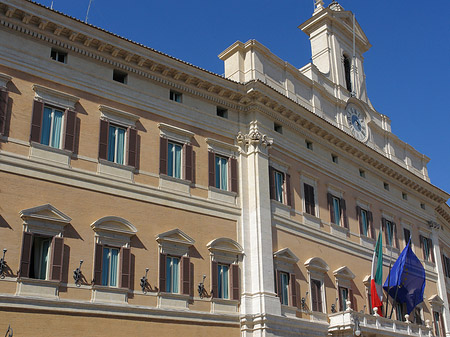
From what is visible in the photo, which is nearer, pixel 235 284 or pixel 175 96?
pixel 235 284

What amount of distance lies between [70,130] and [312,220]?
11.8 meters

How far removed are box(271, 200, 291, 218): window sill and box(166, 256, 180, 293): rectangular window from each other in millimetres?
5393

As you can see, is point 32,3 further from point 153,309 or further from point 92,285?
point 153,309

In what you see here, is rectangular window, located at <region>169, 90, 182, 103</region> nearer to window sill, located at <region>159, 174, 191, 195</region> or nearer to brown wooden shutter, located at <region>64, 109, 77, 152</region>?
window sill, located at <region>159, 174, 191, 195</region>

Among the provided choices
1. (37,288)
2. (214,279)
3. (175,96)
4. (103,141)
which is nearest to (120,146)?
(103,141)

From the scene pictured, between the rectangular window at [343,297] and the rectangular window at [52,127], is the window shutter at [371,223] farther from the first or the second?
the rectangular window at [52,127]

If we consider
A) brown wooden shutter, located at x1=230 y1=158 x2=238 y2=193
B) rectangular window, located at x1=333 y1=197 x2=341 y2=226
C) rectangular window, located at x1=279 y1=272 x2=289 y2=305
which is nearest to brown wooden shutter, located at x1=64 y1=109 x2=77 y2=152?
brown wooden shutter, located at x1=230 y1=158 x2=238 y2=193

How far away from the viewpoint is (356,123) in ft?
106

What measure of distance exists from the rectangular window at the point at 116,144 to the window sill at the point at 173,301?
190 inches

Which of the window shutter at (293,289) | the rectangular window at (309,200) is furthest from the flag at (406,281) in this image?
the window shutter at (293,289)

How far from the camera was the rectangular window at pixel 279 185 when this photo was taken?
83.3ft

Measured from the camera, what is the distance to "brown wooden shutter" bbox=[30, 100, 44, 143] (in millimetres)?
19062

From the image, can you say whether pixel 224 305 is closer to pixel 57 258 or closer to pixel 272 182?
pixel 272 182

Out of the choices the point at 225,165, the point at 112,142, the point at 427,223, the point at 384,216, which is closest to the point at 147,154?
the point at 112,142
